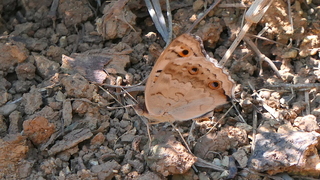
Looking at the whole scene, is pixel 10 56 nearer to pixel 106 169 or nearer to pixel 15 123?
pixel 15 123

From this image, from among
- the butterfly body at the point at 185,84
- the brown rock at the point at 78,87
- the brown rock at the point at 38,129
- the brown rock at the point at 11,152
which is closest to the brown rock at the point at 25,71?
the brown rock at the point at 78,87

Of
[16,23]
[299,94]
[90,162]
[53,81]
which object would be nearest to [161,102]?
[90,162]

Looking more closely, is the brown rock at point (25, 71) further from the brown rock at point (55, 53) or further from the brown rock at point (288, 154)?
the brown rock at point (288, 154)

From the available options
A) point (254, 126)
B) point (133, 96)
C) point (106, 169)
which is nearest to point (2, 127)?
point (106, 169)

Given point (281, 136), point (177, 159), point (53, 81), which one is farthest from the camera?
point (53, 81)

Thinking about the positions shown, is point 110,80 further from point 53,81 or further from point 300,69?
point 300,69
